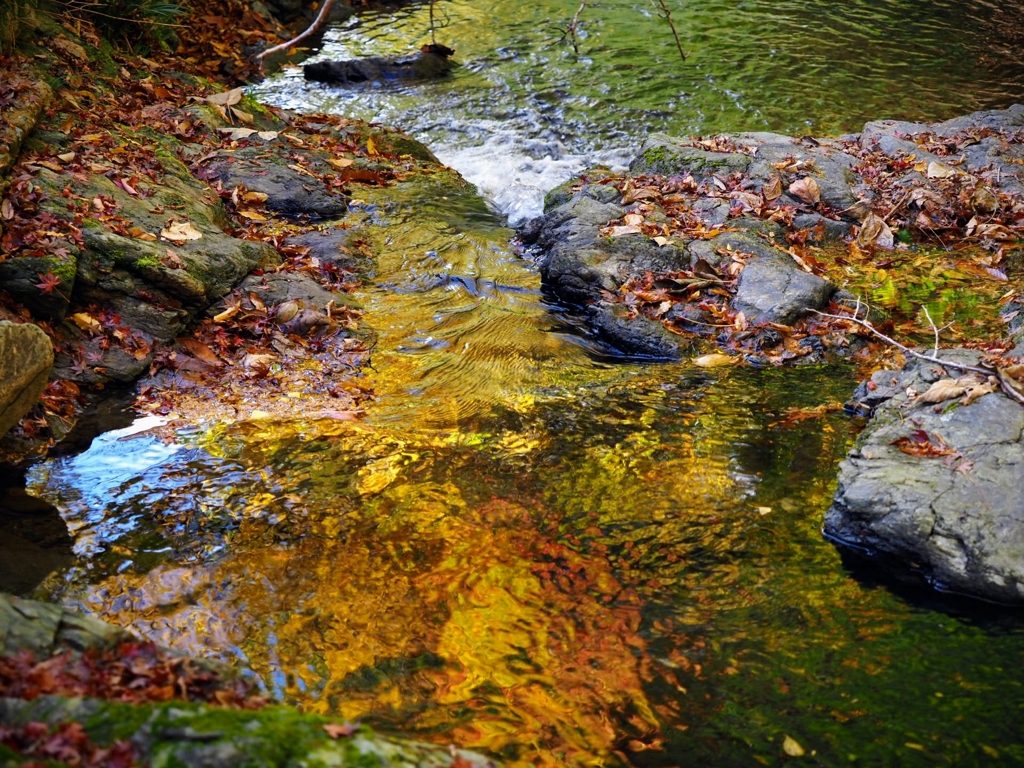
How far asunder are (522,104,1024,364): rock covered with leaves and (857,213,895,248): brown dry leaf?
0.01m

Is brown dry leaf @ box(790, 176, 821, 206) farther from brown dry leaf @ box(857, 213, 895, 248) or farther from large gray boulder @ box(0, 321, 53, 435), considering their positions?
large gray boulder @ box(0, 321, 53, 435)

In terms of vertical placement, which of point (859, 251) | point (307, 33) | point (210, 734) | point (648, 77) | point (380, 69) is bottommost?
point (859, 251)

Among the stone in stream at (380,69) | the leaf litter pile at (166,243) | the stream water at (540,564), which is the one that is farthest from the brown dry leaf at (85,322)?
the stone in stream at (380,69)

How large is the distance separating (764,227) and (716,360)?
213cm

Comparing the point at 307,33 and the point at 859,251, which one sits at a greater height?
the point at 307,33

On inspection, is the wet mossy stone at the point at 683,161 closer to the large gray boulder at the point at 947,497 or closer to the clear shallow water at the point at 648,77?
the clear shallow water at the point at 648,77

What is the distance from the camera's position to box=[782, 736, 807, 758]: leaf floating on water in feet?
9.72

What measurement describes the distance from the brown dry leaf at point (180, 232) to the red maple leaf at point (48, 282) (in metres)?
1.06

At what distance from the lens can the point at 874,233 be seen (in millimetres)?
7719

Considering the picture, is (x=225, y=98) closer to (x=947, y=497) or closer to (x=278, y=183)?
(x=278, y=183)

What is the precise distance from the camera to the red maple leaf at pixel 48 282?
5.14 m

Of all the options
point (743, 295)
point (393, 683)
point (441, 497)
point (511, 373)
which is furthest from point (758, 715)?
point (743, 295)

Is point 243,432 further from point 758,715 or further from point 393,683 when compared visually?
point 758,715

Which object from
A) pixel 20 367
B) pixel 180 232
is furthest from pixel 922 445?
pixel 180 232
